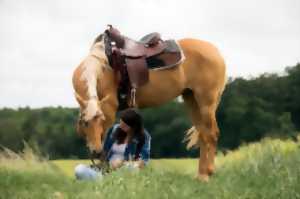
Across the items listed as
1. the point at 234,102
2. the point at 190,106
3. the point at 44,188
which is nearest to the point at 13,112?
the point at 234,102

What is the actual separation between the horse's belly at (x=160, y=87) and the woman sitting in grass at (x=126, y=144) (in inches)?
34.0

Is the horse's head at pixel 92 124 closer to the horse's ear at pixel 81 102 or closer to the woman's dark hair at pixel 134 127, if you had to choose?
the horse's ear at pixel 81 102

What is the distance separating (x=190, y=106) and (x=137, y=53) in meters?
1.26

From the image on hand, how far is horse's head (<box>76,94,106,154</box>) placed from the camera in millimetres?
7980

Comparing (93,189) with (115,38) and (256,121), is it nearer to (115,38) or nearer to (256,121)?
(115,38)

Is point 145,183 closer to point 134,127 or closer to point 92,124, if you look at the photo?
point 134,127

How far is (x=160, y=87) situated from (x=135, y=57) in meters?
0.54

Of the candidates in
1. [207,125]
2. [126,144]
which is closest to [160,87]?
[207,125]

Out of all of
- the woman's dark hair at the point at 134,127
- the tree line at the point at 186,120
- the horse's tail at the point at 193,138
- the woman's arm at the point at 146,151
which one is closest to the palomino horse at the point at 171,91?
the horse's tail at the point at 193,138

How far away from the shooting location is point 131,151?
829cm

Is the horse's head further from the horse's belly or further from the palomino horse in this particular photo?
the horse's belly

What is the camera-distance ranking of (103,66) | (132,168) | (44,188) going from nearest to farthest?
(132,168), (44,188), (103,66)

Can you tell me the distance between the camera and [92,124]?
8.04 meters

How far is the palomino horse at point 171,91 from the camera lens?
321 inches
